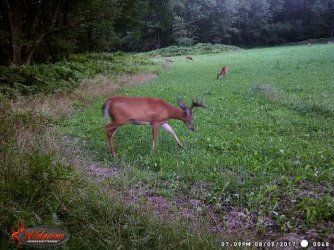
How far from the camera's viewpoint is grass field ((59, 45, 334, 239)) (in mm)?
5188

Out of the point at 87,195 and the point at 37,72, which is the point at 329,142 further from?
the point at 37,72

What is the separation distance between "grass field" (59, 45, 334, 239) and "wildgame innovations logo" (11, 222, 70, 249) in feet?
5.15

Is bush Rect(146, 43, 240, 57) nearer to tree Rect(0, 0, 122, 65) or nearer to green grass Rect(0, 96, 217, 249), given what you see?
tree Rect(0, 0, 122, 65)

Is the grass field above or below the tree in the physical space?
below

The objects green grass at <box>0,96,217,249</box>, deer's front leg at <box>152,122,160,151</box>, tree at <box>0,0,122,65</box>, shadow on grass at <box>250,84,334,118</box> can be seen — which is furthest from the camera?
tree at <box>0,0,122,65</box>

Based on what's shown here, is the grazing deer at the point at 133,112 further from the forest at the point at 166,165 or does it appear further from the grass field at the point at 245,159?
the grass field at the point at 245,159

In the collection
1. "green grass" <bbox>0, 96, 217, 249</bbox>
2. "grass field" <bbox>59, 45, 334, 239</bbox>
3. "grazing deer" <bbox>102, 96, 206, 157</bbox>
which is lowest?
"grass field" <bbox>59, 45, 334, 239</bbox>

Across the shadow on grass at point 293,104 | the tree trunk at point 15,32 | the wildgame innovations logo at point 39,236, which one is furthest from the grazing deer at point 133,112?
the tree trunk at point 15,32

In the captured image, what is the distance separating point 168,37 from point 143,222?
71520mm

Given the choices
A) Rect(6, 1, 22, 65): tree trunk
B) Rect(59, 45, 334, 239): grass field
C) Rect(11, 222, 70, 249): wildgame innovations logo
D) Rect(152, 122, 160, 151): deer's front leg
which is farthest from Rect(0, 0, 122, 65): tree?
Rect(11, 222, 70, 249): wildgame innovations logo

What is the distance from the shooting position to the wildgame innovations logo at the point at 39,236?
406cm

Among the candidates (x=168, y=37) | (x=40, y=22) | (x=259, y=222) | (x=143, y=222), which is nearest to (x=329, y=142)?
(x=259, y=222)

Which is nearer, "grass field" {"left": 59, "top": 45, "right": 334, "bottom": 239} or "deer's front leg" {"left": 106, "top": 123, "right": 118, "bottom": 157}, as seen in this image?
"grass field" {"left": 59, "top": 45, "right": 334, "bottom": 239}

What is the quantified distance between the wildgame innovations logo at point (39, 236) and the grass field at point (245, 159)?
1.57 meters
